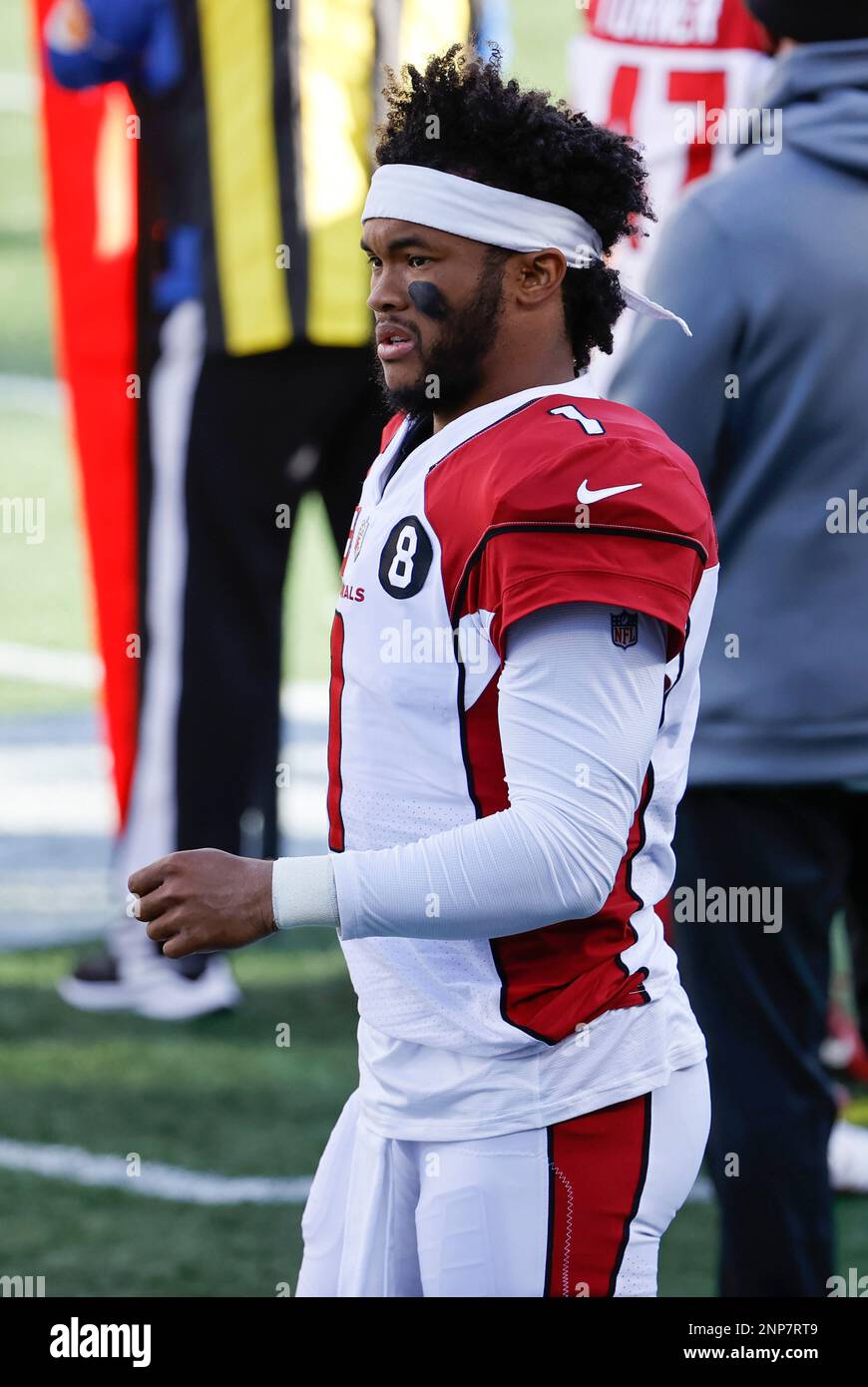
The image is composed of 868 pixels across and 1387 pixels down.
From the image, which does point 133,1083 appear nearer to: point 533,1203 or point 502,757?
point 533,1203

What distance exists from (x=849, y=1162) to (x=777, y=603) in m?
1.60

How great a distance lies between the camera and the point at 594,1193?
2.30 metres

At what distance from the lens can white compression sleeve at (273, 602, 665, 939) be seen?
2.10 meters

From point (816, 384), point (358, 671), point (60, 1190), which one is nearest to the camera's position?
point (358, 671)

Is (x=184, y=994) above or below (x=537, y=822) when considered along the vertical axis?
below

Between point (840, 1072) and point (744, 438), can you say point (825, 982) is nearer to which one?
point (744, 438)

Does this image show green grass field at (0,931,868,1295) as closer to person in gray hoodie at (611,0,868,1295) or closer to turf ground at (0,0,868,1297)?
turf ground at (0,0,868,1297)

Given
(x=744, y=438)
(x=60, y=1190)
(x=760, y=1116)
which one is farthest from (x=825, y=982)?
(x=60, y=1190)

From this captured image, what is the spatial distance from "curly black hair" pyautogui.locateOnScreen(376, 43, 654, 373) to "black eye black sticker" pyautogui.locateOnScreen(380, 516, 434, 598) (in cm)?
34

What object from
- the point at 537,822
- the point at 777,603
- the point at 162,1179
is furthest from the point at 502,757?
the point at 162,1179

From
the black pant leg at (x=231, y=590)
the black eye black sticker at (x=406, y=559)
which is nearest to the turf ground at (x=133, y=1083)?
the black pant leg at (x=231, y=590)

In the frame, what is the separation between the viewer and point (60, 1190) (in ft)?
13.9

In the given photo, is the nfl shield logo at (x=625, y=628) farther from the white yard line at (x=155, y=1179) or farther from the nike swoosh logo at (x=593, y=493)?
the white yard line at (x=155, y=1179)

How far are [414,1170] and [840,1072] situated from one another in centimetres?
266
